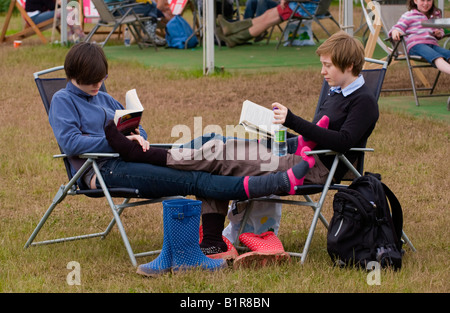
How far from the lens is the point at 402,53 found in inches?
306

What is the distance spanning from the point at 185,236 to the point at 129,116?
689 mm

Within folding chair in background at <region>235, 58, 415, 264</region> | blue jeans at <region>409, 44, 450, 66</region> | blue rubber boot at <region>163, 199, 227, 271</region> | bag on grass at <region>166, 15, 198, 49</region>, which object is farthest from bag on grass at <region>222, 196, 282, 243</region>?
bag on grass at <region>166, 15, 198, 49</region>

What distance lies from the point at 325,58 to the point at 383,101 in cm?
418

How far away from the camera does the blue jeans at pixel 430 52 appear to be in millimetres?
7086

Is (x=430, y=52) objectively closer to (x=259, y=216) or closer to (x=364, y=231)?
(x=259, y=216)

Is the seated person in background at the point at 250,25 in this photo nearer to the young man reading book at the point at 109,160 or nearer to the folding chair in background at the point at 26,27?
the folding chair in background at the point at 26,27

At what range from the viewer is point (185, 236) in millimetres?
3414

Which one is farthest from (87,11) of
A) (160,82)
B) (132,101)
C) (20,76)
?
(132,101)

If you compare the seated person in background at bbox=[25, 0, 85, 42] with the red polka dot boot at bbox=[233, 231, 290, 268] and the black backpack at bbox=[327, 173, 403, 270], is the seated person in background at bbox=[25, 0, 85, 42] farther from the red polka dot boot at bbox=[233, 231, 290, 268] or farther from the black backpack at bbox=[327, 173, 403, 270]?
the black backpack at bbox=[327, 173, 403, 270]

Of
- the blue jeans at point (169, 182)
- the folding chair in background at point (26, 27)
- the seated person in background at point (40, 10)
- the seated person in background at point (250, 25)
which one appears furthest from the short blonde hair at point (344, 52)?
the seated person in background at point (40, 10)

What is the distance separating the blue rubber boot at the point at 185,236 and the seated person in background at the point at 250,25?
828cm

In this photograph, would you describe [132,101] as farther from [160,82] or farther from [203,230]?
[160,82]

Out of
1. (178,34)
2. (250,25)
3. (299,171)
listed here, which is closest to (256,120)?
(299,171)

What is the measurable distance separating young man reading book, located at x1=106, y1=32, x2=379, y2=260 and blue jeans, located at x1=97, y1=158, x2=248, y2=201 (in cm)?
5
